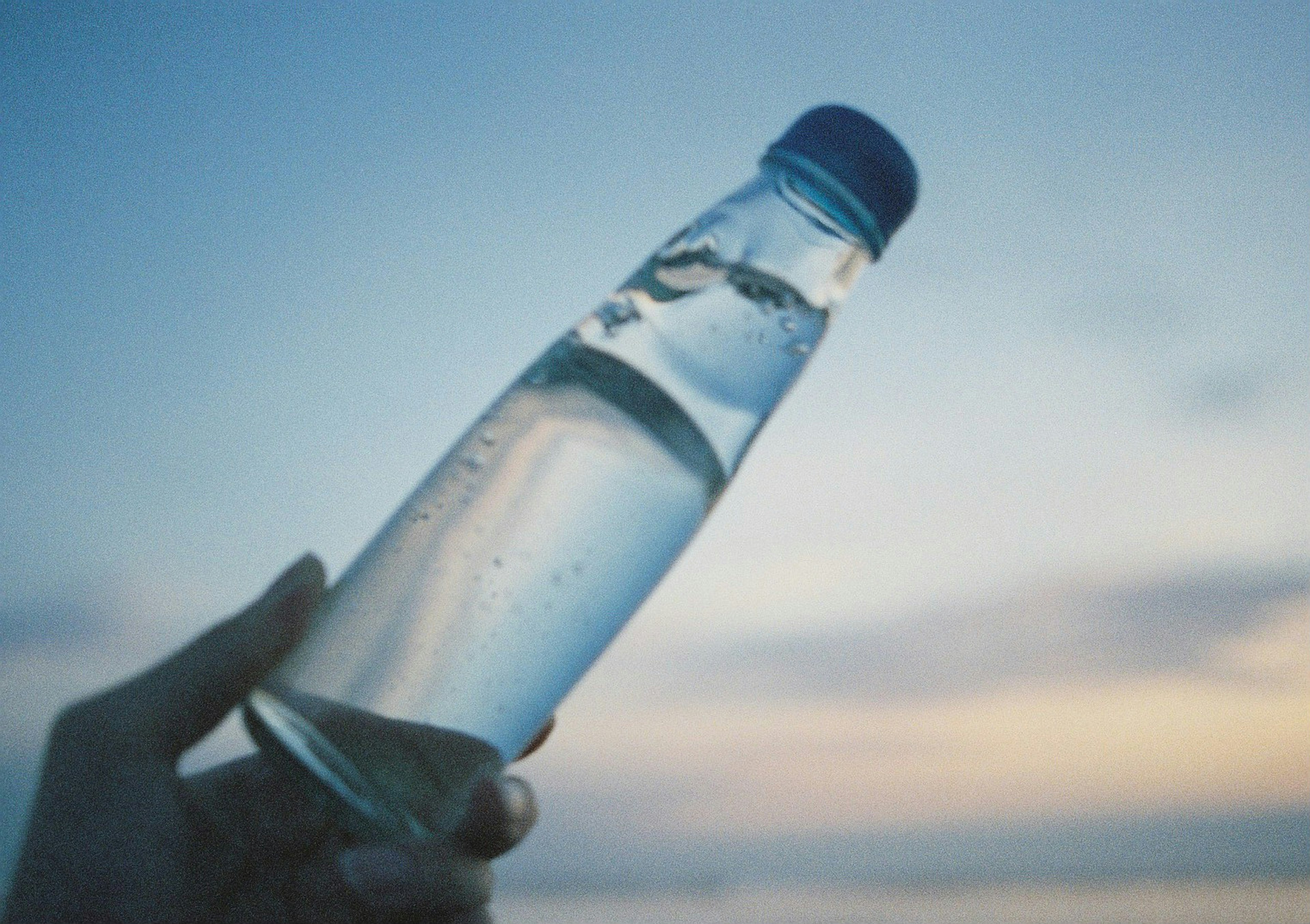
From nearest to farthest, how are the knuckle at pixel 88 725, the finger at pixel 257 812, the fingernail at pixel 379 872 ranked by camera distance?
1. the fingernail at pixel 379 872
2. the knuckle at pixel 88 725
3. the finger at pixel 257 812

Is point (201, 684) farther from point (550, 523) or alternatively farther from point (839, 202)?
point (839, 202)

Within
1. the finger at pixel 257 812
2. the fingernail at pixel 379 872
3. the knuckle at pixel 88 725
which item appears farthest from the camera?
the finger at pixel 257 812

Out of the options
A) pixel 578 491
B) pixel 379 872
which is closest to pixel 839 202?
pixel 578 491

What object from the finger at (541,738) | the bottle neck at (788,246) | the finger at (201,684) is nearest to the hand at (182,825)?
the finger at (201,684)

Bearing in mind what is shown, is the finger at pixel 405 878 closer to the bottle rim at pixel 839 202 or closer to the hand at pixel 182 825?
the hand at pixel 182 825

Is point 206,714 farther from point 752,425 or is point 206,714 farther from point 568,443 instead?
point 752,425

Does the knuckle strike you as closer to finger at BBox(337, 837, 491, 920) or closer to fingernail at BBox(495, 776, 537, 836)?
finger at BBox(337, 837, 491, 920)
